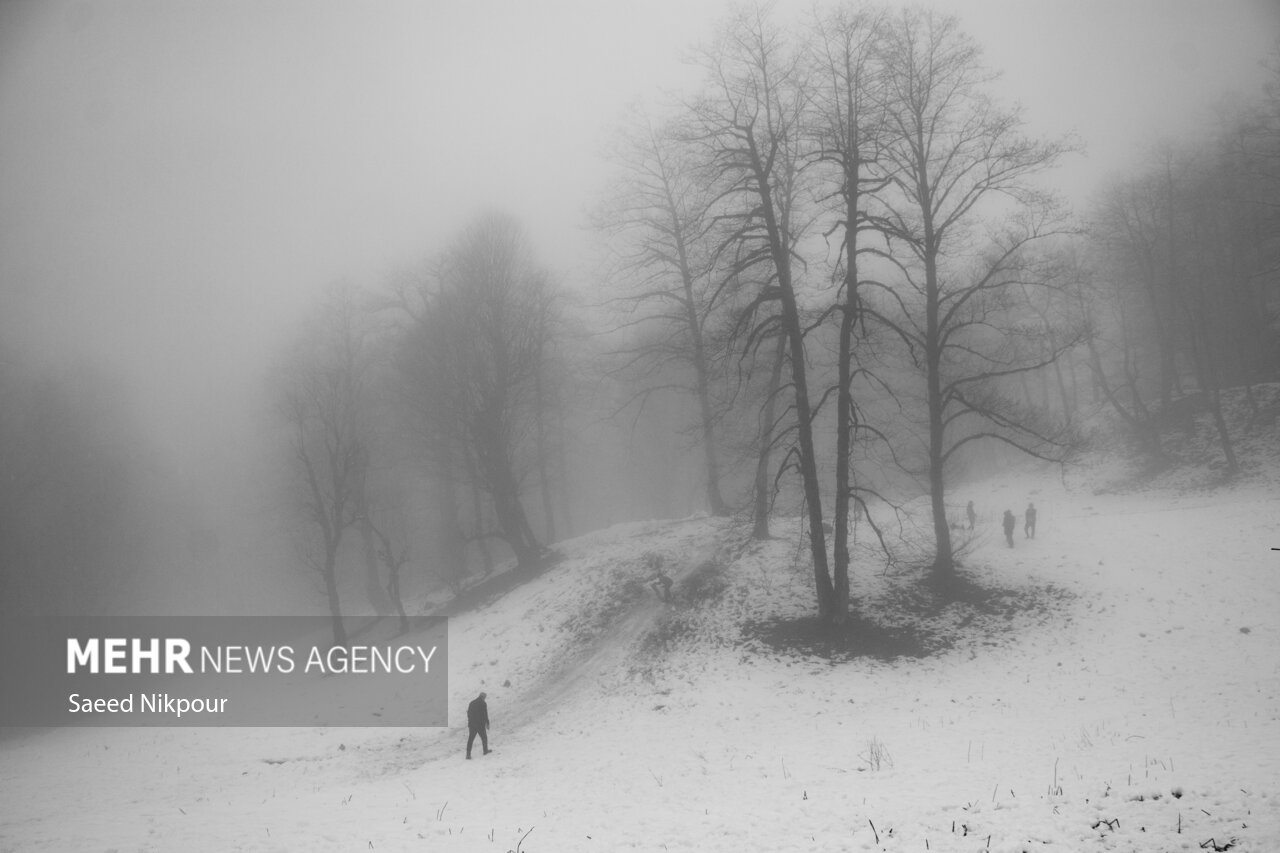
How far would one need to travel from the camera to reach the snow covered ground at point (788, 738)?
9.65 metres

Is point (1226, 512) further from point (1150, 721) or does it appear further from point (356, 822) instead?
point (356, 822)

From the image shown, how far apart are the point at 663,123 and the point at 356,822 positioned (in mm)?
23420

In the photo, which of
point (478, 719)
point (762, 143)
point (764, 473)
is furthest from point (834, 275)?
point (478, 719)

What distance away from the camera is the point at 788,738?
45.1 ft

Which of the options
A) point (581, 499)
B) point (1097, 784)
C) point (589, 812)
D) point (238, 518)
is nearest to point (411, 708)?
point (589, 812)

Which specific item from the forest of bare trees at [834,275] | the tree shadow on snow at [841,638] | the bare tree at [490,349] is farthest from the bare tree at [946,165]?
the bare tree at [490,349]

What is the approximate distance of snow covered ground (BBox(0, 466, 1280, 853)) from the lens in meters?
9.65

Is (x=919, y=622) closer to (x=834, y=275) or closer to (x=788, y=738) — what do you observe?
(x=788, y=738)

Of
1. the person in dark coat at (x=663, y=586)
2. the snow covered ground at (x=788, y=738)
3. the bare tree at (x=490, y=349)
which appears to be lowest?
the snow covered ground at (x=788, y=738)

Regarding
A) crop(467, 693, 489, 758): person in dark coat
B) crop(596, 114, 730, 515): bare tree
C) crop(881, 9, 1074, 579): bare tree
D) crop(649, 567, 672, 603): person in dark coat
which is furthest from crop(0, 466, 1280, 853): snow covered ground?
crop(596, 114, 730, 515): bare tree

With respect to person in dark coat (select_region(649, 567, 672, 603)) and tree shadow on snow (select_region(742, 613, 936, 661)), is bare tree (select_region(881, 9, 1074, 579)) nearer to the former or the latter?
tree shadow on snow (select_region(742, 613, 936, 661))

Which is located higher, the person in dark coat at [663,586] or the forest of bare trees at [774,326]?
the forest of bare trees at [774,326]

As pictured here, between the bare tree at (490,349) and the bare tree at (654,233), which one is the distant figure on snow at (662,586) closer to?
the bare tree at (654,233)

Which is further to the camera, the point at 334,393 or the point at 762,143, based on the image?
the point at 334,393
